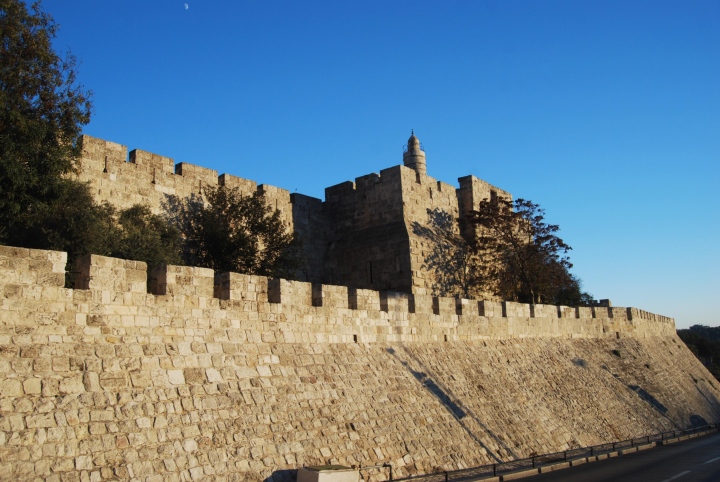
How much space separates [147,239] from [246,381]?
20.8 ft

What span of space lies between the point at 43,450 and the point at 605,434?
13.4 m

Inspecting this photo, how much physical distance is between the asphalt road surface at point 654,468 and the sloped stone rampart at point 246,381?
1.05 meters

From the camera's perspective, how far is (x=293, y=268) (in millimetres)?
18469

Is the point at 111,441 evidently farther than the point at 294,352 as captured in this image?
No

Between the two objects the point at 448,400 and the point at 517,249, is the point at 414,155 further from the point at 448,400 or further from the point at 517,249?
the point at 448,400

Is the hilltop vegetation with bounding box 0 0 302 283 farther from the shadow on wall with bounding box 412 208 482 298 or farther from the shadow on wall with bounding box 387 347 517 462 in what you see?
the shadow on wall with bounding box 412 208 482 298

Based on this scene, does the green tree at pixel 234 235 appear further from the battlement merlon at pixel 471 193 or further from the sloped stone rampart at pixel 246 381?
the battlement merlon at pixel 471 193

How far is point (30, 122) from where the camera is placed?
36.9ft

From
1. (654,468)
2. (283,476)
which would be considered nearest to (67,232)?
(283,476)

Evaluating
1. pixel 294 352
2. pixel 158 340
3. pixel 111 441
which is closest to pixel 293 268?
pixel 294 352

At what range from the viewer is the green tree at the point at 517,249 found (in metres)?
22.7

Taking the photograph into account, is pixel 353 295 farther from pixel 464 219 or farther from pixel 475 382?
pixel 464 219

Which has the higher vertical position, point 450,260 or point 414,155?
point 414,155

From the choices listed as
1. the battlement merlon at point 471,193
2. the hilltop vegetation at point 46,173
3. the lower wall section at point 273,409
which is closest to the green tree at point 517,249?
the battlement merlon at point 471,193
